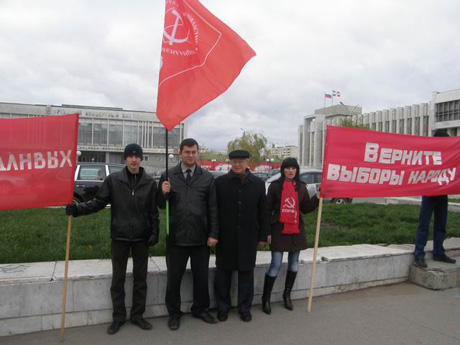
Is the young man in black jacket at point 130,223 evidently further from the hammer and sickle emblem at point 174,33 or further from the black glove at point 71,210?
the hammer and sickle emblem at point 174,33

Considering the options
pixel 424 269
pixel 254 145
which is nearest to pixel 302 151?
pixel 254 145

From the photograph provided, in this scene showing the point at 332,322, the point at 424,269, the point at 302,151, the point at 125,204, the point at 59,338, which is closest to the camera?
the point at 59,338

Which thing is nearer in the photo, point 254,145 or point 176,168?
point 176,168

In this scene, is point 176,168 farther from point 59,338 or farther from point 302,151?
point 302,151

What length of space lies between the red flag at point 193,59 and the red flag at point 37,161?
99cm

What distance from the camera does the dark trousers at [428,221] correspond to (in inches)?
225

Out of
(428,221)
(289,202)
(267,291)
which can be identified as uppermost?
(289,202)

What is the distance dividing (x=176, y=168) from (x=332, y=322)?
2.41m

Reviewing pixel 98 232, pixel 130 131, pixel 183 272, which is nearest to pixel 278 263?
pixel 183 272

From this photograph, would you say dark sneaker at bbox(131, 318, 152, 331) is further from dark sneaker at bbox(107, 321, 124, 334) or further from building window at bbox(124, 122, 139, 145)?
building window at bbox(124, 122, 139, 145)

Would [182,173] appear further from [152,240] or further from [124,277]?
[124,277]

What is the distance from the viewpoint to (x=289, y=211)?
462cm

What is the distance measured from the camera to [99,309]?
4082 millimetres

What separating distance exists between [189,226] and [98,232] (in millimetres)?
2962
